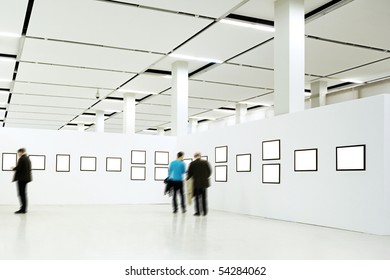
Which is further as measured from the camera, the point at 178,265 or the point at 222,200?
the point at 222,200

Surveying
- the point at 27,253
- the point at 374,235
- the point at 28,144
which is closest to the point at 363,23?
the point at 374,235

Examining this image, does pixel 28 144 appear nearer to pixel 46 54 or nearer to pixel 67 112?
pixel 46 54

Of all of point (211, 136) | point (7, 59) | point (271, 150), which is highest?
point (7, 59)

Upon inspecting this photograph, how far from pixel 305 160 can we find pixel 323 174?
2.62 ft

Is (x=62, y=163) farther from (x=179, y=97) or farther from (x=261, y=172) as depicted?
(x=261, y=172)

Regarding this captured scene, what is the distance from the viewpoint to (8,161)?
765 inches

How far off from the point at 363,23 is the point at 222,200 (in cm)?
808

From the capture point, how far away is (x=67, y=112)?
34.0 meters

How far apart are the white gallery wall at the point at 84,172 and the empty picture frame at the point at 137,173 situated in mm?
134

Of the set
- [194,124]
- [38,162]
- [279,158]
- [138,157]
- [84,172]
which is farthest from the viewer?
[194,124]

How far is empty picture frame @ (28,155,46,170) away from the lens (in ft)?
65.3

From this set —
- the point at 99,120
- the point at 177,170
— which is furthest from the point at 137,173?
the point at 99,120

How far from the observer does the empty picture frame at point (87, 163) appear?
20797 millimetres

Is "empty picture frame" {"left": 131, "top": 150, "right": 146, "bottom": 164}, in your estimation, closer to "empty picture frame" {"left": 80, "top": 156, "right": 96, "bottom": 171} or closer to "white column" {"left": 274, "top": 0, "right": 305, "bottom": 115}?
"empty picture frame" {"left": 80, "top": 156, "right": 96, "bottom": 171}
